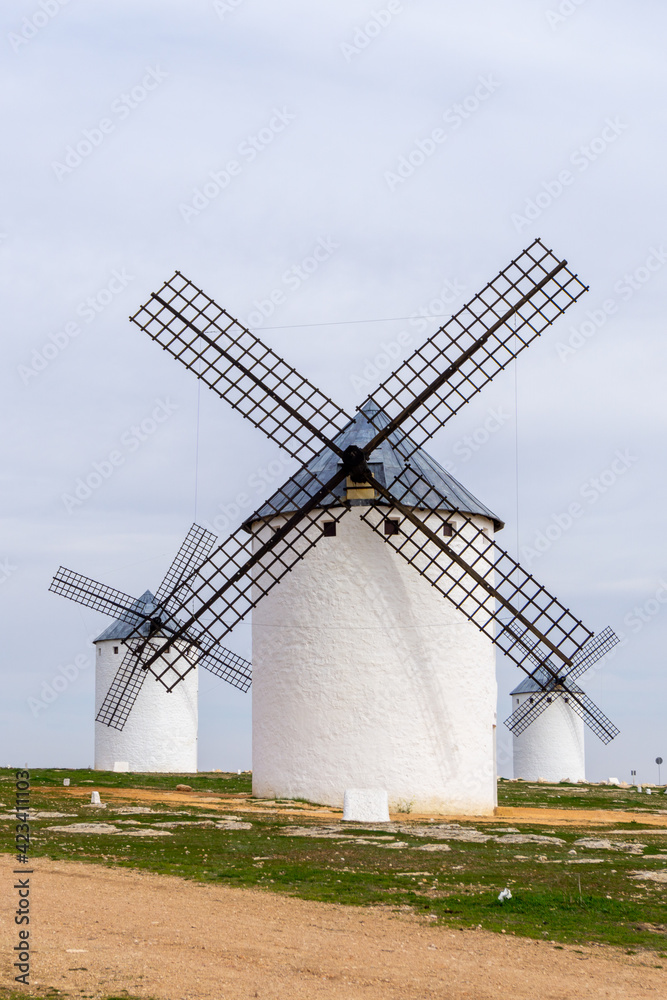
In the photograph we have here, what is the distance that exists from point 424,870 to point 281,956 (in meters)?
4.35

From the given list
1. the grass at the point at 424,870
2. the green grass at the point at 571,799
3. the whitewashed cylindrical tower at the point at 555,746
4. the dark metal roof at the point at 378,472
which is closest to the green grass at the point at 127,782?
the green grass at the point at 571,799

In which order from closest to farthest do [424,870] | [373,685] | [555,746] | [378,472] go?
[424,870] < [373,685] < [378,472] < [555,746]

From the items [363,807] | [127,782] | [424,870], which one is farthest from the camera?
[127,782]

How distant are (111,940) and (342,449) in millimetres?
15043

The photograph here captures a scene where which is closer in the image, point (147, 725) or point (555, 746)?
point (147, 725)

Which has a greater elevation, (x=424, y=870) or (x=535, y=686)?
(x=535, y=686)

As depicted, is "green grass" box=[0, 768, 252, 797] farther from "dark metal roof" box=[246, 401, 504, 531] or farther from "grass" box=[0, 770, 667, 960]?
"grass" box=[0, 770, 667, 960]

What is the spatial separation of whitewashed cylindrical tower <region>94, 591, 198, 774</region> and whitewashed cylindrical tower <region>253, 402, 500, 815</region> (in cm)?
1842

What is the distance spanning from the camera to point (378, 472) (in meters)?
21.9

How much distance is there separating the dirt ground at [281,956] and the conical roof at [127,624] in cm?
2939

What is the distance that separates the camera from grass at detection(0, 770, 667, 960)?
9.22 m

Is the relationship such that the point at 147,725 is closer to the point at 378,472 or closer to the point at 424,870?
the point at 378,472

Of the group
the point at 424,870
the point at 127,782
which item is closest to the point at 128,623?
the point at 127,782

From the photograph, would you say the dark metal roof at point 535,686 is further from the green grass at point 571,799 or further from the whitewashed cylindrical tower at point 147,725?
the whitewashed cylindrical tower at point 147,725
